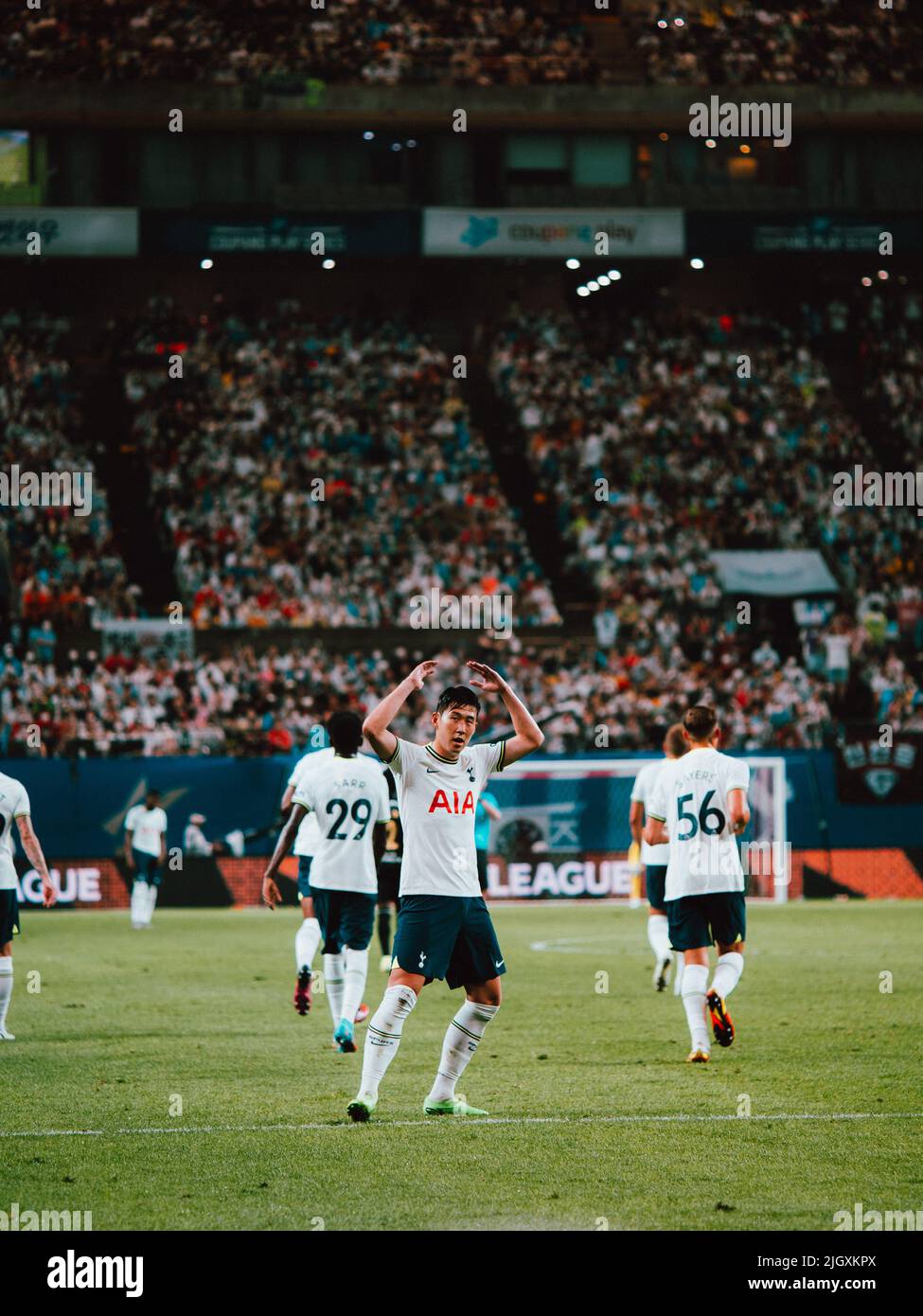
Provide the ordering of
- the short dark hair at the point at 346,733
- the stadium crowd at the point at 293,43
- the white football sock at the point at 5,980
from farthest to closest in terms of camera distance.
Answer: the stadium crowd at the point at 293,43 < the white football sock at the point at 5,980 < the short dark hair at the point at 346,733

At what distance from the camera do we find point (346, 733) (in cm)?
1294

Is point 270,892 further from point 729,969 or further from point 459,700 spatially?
point 729,969

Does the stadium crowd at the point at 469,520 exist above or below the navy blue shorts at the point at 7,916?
above

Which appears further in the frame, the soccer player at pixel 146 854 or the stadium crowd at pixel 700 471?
the stadium crowd at pixel 700 471

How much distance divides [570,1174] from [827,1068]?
13.3 feet

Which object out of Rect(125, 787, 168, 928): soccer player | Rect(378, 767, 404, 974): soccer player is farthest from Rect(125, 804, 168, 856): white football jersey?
Rect(378, 767, 404, 974): soccer player

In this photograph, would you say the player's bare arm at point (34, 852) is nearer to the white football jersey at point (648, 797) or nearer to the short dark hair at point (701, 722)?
the short dark hair at point (701, 722)

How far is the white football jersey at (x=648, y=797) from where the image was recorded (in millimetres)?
16531

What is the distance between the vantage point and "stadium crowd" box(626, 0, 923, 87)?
150 feet

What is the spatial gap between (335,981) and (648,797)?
4.10m

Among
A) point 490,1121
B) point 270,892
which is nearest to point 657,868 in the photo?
point 270,892

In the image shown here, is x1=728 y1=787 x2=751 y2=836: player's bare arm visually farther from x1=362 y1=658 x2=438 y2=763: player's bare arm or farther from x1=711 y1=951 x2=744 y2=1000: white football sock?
x1=362 y1=658 x2=438 y2=763: player's bare arm

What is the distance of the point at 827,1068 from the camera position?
1184cm
